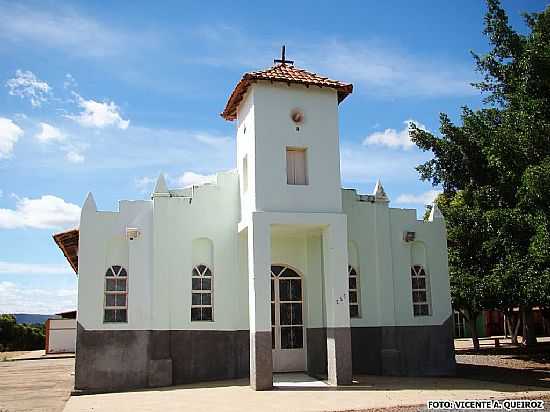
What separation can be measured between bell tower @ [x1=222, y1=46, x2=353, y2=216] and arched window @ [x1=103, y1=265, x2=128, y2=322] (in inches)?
137

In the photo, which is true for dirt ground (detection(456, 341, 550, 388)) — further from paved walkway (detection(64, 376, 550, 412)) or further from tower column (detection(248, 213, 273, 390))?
tower column (detection(248, 213, 273, 390))

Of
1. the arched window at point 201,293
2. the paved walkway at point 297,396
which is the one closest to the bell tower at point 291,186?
the paved walkway at point 297,396

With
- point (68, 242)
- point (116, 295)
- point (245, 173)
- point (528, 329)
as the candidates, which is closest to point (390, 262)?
point (245, 173)

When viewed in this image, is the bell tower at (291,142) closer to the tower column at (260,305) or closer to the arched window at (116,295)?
the tower column at (260,305)

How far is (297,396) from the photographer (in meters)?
12.1

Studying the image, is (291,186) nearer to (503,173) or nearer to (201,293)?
(201,293)

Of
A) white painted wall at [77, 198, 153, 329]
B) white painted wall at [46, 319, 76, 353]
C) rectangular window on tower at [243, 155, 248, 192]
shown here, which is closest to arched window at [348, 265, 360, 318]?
rectangular window on tower at [243, 155, 248, 192]

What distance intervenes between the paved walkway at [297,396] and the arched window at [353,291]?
2.35 metres

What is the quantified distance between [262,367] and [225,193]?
479cm

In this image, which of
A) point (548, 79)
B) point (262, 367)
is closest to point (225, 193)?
point (262, 367)

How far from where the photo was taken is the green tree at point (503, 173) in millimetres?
16219

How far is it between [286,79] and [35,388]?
10.2 meters

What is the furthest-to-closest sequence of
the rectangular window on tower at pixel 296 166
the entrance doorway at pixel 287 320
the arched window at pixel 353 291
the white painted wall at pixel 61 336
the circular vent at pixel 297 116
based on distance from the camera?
the white painted wall at pixel 61 336, the arched window at pixel 353 291, the entrance doorway at pixel 287 320, the circular vent at pixel 297 116, the rectangular window on tower at pixel 296 166

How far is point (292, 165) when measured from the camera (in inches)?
585
